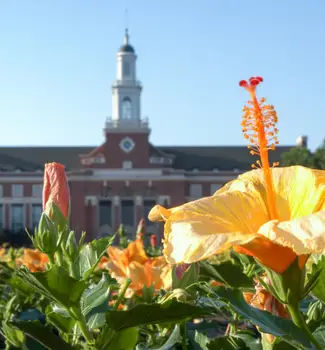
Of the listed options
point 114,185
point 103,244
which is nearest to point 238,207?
point 103,244

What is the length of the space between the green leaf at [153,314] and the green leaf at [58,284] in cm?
5

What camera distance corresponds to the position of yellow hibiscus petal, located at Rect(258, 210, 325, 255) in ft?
1.85

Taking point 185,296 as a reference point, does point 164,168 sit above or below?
above

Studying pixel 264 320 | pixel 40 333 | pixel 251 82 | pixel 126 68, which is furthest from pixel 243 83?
pixel 126 68

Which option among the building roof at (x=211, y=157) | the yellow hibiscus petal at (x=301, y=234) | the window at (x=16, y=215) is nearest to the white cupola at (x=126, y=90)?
the building roof at (x=211, y=157)

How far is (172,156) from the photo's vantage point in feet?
109

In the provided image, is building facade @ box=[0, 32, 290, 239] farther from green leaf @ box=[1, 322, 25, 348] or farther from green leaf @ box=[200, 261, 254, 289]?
green leaf @ box=[200, 261, 254, 289]

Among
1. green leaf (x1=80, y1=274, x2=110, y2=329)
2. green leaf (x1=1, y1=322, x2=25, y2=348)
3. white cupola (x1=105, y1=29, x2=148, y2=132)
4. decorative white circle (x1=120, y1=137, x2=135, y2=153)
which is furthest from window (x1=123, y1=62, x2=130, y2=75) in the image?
green leaf (x1=80, y1=274, x2=110, y2=329)

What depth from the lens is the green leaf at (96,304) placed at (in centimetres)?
88

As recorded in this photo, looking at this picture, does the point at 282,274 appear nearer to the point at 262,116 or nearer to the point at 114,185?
the point at 262,116

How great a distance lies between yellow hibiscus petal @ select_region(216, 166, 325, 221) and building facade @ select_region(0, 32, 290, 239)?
29.9 metres

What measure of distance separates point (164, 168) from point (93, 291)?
3122cm

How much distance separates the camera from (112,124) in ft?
110

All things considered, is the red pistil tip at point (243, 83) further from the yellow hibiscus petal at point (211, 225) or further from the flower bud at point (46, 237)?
the flower bud at point (46, 237)
